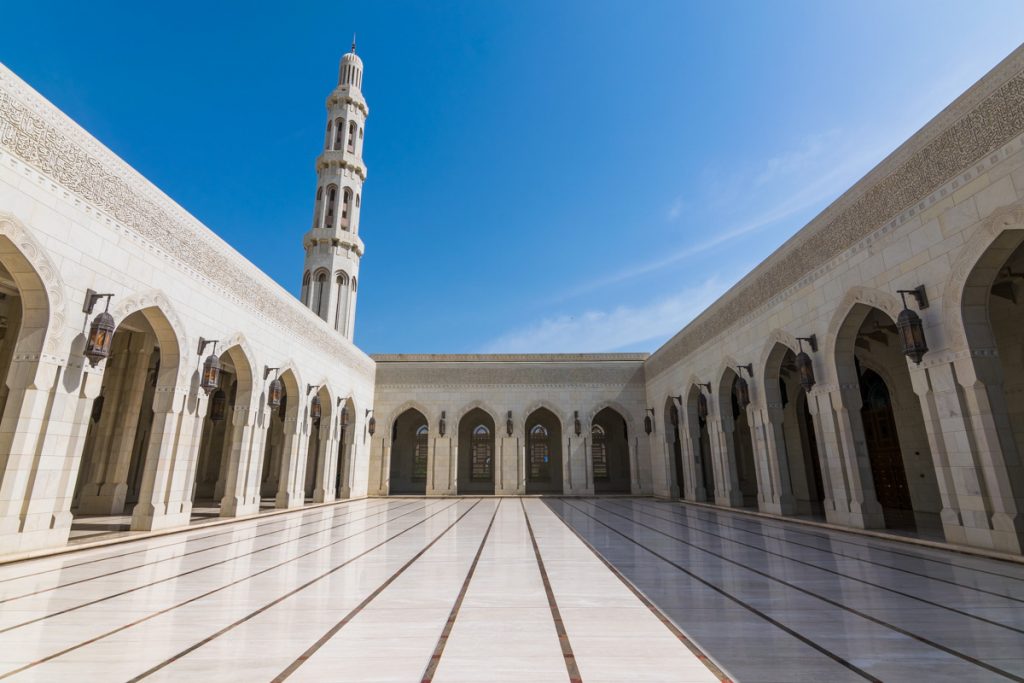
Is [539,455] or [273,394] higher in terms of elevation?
[273,394]

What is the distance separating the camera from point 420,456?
61.6ft

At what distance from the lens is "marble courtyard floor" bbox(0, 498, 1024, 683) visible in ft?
7.18

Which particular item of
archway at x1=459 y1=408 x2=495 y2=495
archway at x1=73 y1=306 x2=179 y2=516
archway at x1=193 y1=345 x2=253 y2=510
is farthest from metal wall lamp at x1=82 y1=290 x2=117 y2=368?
archway at x1=459 y1=408 x2=495 y2=495

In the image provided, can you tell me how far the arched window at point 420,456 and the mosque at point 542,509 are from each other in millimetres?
6190

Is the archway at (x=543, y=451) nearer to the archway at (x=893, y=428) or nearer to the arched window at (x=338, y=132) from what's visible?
the archway at (x=893, y=428)

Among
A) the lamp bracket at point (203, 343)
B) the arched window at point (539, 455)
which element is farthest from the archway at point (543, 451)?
the lamp bracket at point (203, 343)

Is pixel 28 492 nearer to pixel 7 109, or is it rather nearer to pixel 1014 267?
pixel 7 109

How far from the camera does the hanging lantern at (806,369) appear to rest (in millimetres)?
7754

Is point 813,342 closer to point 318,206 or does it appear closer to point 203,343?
point 203,343

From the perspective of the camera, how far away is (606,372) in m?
16.1

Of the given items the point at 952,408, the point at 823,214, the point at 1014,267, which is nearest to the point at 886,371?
the point at 1014,267

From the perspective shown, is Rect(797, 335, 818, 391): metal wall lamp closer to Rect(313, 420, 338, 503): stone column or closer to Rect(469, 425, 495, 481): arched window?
Rect(313, 420, 338, 503): stone column

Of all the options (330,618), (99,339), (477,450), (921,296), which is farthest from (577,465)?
(330,618)

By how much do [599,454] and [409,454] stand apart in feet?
23.8
